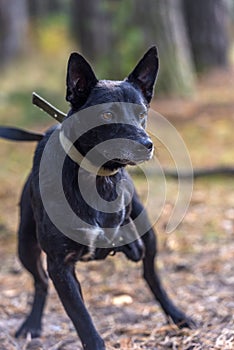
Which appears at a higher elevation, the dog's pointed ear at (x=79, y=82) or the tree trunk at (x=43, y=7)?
the dog's pointed ear at (x=79, y=82)

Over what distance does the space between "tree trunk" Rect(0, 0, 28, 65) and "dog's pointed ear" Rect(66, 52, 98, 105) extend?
46.4ft

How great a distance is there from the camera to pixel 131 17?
1111 centimetres

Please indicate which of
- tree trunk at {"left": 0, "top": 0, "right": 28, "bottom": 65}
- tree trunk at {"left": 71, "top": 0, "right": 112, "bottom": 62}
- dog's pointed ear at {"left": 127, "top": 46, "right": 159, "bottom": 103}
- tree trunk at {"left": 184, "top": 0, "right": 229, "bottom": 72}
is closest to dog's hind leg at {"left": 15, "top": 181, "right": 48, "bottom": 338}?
dog's pointed ear at {"left": 127, "top": 46, "right": 159, "bottom": 103}

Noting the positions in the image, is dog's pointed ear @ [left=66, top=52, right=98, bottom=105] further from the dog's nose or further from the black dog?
the dog's nose

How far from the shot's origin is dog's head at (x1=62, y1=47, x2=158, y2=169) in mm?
3254

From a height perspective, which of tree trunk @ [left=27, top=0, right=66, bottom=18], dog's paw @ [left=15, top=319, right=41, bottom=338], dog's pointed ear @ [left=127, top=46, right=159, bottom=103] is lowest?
dog's paw @ [left=15, top=319, right=41, bottom=338]

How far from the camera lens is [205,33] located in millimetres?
14391

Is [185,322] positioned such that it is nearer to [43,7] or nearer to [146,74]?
[146,74]

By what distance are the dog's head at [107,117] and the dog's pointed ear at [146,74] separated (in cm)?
12

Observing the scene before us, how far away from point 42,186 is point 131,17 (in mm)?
8040

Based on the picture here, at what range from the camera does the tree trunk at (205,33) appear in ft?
46.6

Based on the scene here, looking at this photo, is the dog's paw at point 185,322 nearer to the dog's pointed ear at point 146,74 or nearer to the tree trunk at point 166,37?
the dog's pointed ear at point 146,74

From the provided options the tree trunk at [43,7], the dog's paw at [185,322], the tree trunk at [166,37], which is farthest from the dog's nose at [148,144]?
the tree trunk at [43,7]

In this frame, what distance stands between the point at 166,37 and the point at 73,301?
8.04 metres
